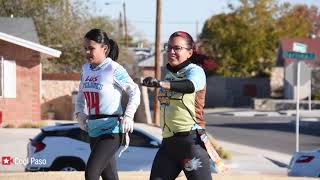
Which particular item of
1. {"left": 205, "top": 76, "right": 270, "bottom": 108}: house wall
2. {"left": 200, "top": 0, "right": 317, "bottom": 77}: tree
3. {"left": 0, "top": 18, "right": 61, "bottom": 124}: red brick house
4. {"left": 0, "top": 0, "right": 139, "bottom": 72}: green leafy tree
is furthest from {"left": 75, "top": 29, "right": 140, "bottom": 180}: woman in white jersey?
{"left": 200, "top": 0, "right": 317, "bottom": 77}: tree

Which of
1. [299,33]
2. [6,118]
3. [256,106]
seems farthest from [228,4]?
[6,118]

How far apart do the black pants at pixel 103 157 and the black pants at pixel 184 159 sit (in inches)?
21.7

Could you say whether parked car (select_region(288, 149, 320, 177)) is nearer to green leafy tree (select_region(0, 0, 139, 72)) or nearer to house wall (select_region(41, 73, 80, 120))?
house wall (select_region(41, 73, 80, 120))

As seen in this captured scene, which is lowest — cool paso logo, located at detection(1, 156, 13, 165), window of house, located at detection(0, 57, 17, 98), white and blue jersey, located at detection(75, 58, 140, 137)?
cool paso logo, located at detection(1, 156, 13, 165)

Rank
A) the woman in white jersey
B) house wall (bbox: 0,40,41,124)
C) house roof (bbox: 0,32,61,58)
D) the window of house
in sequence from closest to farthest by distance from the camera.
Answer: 1. the woman in white jersey
2. house roof (bbox: 0,32,61,58)
3. the window of house
4. house wall (bbox: 0,40,41,124)

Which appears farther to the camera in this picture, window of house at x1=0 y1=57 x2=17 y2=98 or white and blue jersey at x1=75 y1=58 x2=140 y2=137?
window of house at x1=0 y1=57 x2=17 y2=98

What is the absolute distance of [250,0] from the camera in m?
58.4

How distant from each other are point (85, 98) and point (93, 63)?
334 millimetres

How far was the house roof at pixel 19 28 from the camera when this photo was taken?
1117 inches

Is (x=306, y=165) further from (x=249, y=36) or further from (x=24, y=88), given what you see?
(x=249, y=36)

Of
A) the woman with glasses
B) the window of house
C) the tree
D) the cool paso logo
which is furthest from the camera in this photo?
the tree

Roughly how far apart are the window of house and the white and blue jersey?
65.2 ft

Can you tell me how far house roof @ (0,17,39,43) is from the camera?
28370 millimetres

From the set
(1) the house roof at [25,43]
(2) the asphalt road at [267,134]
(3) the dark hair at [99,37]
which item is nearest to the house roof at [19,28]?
(1) the house roof at [25,43]
